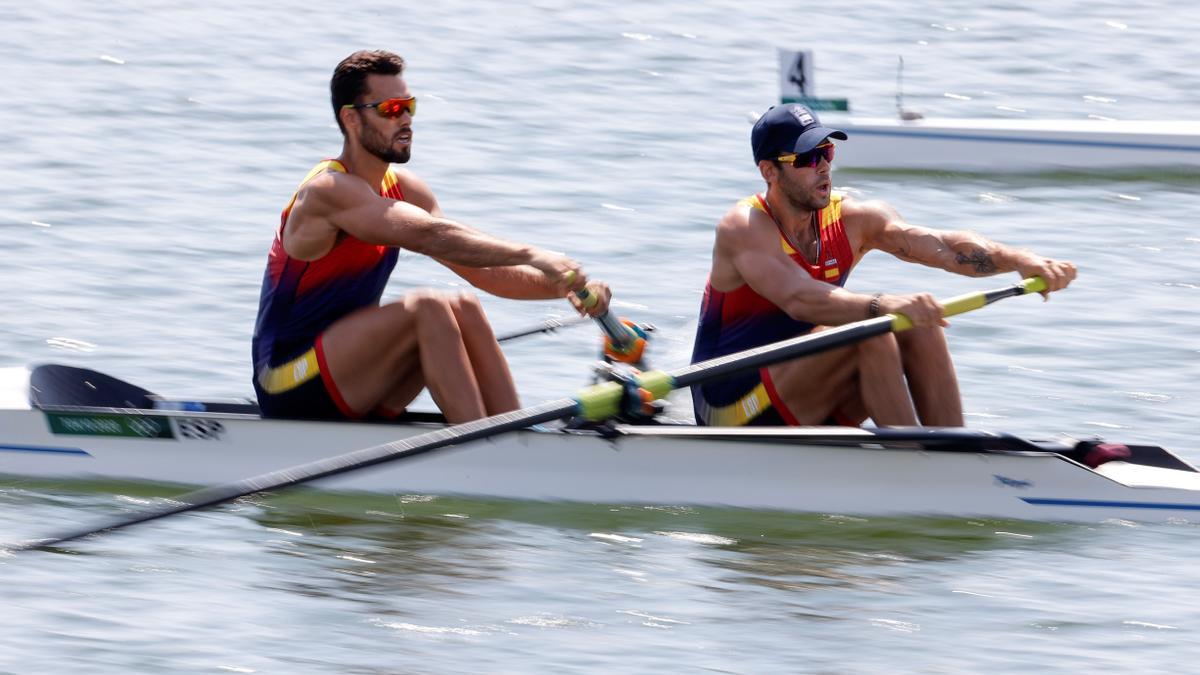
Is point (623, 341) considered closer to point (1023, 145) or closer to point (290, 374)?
point (290, 374)

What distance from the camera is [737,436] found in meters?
6.95

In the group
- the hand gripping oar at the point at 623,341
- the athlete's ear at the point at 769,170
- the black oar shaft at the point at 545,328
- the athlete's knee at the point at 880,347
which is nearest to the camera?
the athlete's knee at the point at 880,347

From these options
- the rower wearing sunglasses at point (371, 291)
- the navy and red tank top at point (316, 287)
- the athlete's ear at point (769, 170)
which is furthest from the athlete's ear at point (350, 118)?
the athlete's ear at point (769, 170)

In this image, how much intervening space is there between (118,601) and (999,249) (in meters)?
3.53

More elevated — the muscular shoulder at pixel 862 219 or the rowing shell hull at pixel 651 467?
the muscular shoulder at pixel 862 219

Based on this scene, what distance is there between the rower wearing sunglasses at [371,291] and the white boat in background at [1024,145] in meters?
7.28

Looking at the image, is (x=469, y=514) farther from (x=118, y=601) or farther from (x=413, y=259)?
(x=413, y=259)

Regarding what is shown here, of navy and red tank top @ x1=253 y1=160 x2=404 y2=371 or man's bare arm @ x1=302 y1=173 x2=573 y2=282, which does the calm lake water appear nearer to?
navy and red tank top @ x1=253 y1=160 x2=404 y2=371

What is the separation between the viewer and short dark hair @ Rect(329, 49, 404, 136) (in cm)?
691

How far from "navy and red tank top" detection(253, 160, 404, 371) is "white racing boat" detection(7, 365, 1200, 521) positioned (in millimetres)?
347

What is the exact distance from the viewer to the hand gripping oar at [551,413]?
258 inches

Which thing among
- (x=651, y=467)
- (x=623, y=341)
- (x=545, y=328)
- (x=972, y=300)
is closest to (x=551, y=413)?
(x=651, y=467)

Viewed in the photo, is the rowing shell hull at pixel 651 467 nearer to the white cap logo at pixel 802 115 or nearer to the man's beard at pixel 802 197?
the man's beard at pixel 802 197

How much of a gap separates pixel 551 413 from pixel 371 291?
99 centimetres
